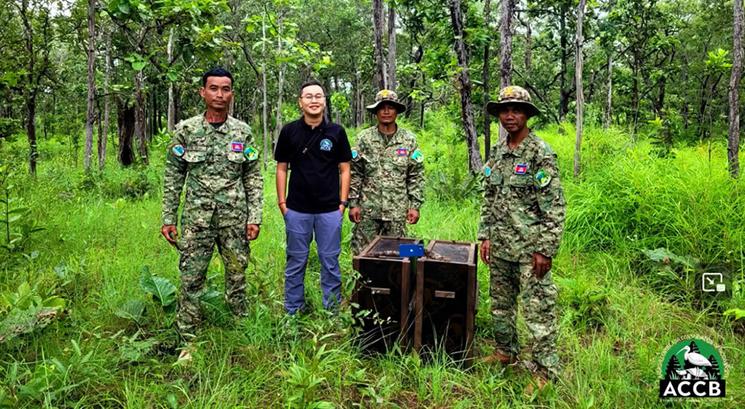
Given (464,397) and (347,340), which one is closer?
(464,397)

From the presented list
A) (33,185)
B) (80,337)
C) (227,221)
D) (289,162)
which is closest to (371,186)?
(289,162)

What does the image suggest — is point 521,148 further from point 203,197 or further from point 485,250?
point 203,197

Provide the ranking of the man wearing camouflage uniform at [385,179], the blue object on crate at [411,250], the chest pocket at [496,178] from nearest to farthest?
the blue object on crate at [411,250]
the chest pocket at [496,178]
the man wearing camouflage uniform at [385,179]

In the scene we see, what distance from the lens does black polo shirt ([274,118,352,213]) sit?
310 cm

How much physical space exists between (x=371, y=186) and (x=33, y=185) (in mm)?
5185

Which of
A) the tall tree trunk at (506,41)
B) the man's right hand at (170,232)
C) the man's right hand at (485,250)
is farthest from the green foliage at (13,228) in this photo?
the tall tree trunk at (506,41)

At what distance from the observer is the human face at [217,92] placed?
2877mm

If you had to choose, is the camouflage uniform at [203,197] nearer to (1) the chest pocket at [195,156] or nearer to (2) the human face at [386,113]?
(1) the chest pocket at [195,156]

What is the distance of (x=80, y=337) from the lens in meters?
2.86

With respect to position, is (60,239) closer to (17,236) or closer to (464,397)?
(17,236)

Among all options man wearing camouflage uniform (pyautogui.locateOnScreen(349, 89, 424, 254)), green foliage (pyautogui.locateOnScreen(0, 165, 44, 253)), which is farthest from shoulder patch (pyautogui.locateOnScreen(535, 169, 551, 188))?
green foliage (pyautogui.locateOnScreen(0, 165, 44, 253))

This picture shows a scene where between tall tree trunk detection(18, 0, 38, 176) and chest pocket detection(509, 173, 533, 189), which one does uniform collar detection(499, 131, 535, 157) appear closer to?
chest pocket detection(509, 173, 533, 189)

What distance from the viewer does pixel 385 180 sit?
3820mm

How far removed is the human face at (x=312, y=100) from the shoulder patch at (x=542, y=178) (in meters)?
1.46
